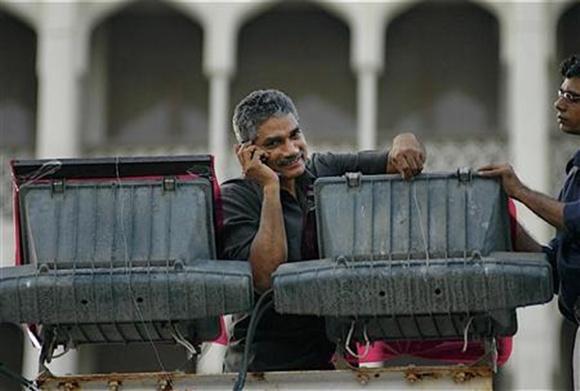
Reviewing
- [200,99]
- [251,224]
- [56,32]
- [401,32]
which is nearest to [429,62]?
[401,32]

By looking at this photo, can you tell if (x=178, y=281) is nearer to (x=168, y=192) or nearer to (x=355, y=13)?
(x=168, y=192)

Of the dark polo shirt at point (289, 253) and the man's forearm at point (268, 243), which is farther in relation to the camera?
the dark polo shirt at point (289, 253)

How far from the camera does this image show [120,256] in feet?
18.1

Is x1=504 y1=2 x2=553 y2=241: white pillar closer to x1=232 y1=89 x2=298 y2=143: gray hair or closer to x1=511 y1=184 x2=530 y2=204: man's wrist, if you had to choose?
x1=232 y1=89 x2=298 y2=143: gray hair

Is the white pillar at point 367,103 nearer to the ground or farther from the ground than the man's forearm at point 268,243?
farther from the ground

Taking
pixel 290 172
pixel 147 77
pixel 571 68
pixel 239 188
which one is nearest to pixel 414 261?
pixel 290 172

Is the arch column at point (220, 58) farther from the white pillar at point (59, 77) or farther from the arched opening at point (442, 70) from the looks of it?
the arched opening at point (442, 70)

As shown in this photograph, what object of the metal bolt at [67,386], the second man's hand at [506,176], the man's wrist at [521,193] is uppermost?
the second man's hand at [506,176]

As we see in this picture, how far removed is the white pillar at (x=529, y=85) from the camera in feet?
74.4

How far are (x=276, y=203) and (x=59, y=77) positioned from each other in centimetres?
1810

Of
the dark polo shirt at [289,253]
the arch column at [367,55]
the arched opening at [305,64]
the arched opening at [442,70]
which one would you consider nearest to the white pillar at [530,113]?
the arched opening at [442,70]

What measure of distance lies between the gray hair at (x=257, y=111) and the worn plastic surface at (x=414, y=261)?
0.57 meters

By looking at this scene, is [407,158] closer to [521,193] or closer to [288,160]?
[521,193]

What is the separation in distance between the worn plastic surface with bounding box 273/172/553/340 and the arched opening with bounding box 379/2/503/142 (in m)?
18.8
